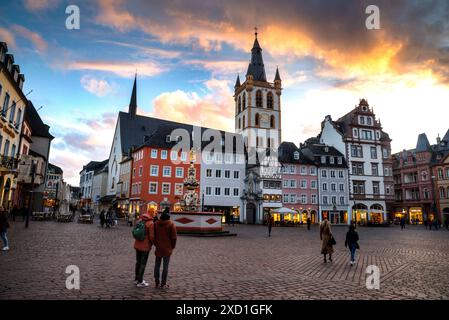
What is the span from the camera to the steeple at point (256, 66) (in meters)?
76.9

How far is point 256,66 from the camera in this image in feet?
255

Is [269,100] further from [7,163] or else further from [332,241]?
[332,241]

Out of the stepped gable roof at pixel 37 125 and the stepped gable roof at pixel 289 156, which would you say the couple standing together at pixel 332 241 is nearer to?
the stepped gable roof at pixel 37 125

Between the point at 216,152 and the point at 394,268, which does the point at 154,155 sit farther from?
the point at 394,268

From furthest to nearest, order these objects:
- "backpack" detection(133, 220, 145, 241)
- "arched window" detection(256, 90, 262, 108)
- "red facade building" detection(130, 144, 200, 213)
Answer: "arched window" detection(256, 90, 262, 108) < "red facade building" detection(130, 144, 200, 213) < "backpack" detection(133, 220, 145, 241)

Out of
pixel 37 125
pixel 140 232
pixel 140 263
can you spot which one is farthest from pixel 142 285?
pixel 37 125

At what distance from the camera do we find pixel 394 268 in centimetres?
1070

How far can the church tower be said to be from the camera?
233 ft

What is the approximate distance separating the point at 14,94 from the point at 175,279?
26.2m

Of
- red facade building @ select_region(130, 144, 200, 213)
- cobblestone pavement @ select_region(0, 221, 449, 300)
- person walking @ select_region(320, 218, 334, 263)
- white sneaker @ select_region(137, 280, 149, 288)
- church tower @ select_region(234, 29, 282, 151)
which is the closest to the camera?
cobblestone pavement @ select_region(0, 221, 449, 300)

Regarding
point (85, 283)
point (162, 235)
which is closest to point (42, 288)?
point (85, 283)

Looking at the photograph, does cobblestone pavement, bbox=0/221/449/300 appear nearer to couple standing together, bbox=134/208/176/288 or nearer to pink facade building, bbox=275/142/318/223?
couple standing together, bbox=134/208/176/288

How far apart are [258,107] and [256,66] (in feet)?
38.5

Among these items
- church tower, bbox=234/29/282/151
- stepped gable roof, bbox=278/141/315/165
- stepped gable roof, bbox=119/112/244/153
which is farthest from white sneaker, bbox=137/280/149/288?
church tower, bbox=234/29/282/151
